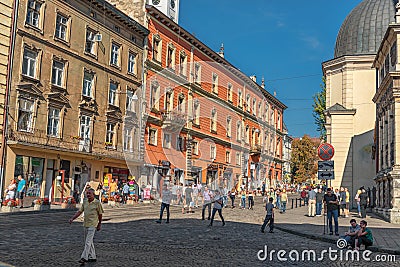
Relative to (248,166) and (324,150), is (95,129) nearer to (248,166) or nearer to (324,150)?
(324,150)

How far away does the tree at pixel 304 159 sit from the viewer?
75688 millimetres

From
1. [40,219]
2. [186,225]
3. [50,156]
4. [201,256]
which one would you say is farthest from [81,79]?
[201,256]

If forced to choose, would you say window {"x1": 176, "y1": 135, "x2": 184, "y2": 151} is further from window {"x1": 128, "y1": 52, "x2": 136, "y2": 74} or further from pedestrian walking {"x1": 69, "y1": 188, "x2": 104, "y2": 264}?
pedestrian walking {"x1": 69, "y1": 188, "x2": 104, "y2": 264}

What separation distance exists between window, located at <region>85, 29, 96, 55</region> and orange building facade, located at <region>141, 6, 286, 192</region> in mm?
6415

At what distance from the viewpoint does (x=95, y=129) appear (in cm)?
3778

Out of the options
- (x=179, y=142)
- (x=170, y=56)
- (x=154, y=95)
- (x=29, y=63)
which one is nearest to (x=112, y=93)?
(x=154, y=95)

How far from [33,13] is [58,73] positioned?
462cm

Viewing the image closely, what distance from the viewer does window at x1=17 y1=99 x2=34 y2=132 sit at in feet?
99.2

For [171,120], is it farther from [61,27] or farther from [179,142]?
[61,27]

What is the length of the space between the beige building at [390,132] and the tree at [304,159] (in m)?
44.5

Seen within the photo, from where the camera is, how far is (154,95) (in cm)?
4391

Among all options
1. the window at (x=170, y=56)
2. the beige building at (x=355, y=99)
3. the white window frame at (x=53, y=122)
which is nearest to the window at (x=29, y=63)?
the white window frame at (x=53, y=122)

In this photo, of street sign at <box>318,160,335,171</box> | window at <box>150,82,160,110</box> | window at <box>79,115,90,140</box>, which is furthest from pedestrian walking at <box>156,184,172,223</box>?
window at <box>150,82,160,110</box>

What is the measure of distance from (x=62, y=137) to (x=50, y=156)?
1783 millimetres
